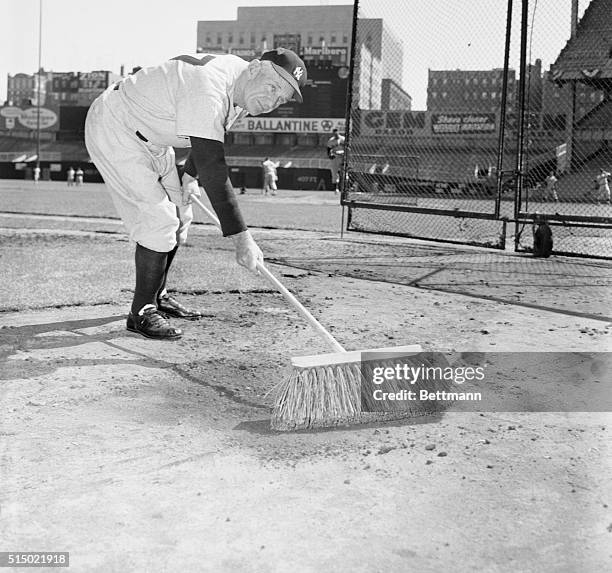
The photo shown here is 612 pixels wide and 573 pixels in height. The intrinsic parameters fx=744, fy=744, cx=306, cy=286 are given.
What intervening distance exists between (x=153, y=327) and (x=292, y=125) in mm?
60423

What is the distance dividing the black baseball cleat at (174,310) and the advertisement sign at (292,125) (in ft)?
176

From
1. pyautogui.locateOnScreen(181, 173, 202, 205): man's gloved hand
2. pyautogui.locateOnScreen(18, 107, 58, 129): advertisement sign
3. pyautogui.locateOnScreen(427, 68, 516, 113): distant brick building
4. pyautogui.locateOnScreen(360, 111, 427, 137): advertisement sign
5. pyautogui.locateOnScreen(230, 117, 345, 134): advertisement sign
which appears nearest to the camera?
pyautogui.locateOnScreen(181, 173, 202, 205): man's gloved hand

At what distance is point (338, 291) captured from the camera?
19.6 feet

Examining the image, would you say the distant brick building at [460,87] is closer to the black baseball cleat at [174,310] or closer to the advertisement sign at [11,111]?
the black baseball cleat at [174,310]

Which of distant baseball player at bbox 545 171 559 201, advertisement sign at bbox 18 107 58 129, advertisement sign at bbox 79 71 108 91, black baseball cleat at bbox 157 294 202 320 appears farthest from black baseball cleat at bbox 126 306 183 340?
advertisement sign at bbox 79 71 108 91

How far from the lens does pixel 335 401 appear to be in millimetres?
3014

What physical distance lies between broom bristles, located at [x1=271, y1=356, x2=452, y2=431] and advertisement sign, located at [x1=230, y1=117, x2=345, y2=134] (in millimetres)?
55341

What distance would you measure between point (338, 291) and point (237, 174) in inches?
1994

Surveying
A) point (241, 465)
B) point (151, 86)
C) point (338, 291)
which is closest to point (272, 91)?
point (151, 86)

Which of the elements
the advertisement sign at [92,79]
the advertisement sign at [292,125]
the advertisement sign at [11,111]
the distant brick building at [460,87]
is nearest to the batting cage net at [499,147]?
the distant brick building at [460,87]

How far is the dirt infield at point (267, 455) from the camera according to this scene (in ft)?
6.28

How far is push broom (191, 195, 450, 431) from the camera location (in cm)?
294

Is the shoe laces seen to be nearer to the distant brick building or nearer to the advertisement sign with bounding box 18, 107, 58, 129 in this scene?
the distant brick building

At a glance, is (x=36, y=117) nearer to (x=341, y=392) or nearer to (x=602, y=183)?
(x=602, y=183)
